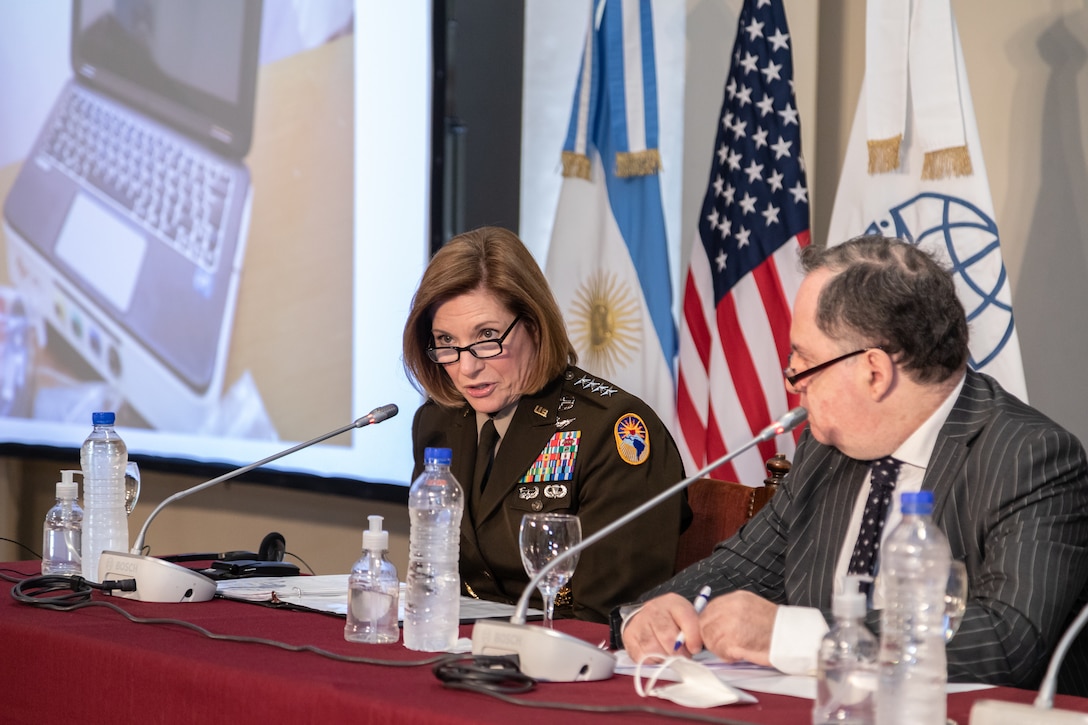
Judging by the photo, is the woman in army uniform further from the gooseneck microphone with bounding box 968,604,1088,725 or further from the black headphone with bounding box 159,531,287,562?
the gooseneck microphone with bounding box 968,604,1088,725

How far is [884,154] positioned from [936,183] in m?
0.14

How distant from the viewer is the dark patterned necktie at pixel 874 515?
1.91 metres

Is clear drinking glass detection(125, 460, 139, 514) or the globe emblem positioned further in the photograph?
the globe emblem

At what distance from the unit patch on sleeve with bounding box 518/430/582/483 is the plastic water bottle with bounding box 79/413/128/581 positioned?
0.77 metres

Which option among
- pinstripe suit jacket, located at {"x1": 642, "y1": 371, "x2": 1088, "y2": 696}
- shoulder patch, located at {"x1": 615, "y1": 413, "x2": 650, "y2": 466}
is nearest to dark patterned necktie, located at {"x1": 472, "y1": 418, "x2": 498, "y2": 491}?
shoulder patch, located at {"x1": 615, "y1": 413, "x2": 650, "y2": 466}

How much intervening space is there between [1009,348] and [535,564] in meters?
1.50

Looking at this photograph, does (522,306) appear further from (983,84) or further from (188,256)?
(188,256)

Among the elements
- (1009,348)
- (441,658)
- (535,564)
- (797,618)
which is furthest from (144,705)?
(1009,348)

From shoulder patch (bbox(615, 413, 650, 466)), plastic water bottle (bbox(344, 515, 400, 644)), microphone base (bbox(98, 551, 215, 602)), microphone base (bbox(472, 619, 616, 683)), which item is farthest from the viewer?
shoulder patch (bbox(615, 413, 650, 466))

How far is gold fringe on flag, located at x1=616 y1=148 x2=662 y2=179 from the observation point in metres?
3.48

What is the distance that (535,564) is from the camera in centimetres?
179

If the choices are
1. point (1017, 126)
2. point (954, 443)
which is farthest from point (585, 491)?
point (1017, 126)

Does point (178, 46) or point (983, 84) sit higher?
point (178, 46)

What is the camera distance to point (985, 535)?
5.82ft
